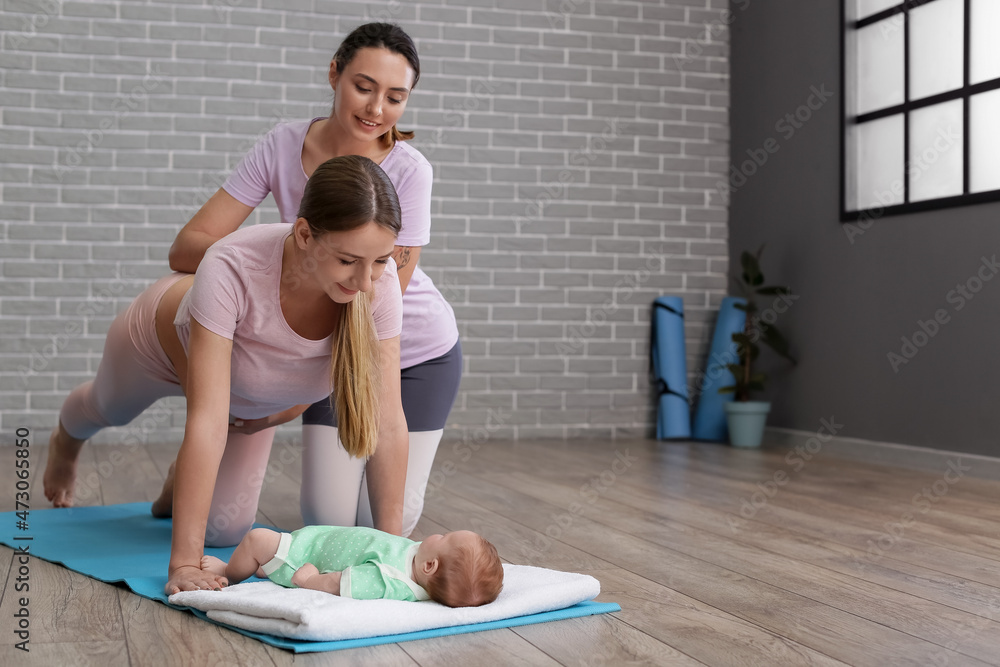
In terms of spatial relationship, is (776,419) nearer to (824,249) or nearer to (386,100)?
(824,249)

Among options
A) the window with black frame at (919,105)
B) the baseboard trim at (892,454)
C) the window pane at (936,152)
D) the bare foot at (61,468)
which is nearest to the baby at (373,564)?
the bare foot at (61,468)

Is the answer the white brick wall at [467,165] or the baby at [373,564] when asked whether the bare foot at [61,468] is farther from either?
the white brick wall at [467,165]

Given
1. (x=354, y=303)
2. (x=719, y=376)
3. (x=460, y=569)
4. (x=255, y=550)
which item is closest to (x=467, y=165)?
(x=719, y=376)

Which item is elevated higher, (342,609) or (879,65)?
(879,65)

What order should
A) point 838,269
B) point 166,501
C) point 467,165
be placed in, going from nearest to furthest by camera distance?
point 166,501 < point 838,269 < point 467,165

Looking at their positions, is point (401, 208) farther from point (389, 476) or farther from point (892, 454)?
point (892, 454)

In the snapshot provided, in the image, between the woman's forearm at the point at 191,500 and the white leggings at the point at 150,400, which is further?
the white leggings at the point at 150,400

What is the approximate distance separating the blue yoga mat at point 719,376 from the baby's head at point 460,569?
372 cm

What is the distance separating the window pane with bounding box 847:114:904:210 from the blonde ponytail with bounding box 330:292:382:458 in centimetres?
316

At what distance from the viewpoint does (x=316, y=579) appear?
1.66m

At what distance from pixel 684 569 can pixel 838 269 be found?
2.88 meters

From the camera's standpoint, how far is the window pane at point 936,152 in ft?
12.9

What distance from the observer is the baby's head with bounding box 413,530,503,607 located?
5.18 feet

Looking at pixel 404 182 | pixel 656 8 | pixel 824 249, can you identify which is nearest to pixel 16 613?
pixel 404 182
